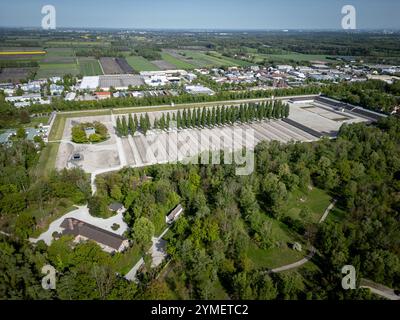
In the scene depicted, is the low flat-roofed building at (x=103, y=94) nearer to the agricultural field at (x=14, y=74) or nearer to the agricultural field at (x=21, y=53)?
the agricultural field at (x=14, y=74)

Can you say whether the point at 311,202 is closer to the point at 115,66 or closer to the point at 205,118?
the point at 205,118

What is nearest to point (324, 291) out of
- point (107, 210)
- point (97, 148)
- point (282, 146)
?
point (107, 210)

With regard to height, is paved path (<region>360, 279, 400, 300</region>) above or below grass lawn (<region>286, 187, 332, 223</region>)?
below

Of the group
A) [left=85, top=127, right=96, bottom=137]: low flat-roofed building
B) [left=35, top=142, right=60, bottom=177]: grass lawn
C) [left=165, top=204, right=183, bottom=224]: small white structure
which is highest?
[left=85, top=127, right=96, bottom=137]: low flat-roofed building

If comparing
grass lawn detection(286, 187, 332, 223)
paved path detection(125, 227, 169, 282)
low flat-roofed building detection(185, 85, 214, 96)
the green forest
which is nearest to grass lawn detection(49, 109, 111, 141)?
the green forest

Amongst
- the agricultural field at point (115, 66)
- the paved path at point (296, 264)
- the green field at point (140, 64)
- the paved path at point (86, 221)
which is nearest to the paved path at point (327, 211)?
the paved path at point (296, 264)

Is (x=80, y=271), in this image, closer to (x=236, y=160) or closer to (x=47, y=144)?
(x=236, y=160)

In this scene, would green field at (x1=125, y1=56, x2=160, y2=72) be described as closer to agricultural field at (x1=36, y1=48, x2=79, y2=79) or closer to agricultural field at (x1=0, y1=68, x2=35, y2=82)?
agricultural field at (x1=36, y1=48, x2=79, y2=79)
